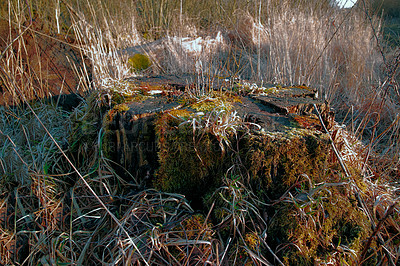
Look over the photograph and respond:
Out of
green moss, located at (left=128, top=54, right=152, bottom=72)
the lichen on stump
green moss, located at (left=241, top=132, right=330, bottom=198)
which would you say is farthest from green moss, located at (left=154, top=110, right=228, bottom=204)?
green moss, located at (left=128, top=54, right=152, bottom=72)

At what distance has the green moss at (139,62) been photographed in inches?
190

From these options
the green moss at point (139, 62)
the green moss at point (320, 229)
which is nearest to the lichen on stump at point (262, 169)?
the green moss at point (320, 229)

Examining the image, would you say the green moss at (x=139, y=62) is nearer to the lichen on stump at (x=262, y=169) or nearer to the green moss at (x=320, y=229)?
the lichen on stump at (x=262, y=169)

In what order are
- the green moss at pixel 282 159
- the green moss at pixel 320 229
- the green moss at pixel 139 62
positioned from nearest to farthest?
1. the green moss at pixel 320 229
2. the green moss at pixel 282 159
3. the green moss at pixel 139 62

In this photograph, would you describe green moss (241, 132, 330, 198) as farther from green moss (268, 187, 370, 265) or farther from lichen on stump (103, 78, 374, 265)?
green moss (268, 187, 370, 265)

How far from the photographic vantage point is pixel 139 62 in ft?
16.1

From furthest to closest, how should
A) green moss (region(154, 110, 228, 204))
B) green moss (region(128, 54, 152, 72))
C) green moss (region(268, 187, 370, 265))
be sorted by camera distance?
green moss (region(128, 54, 152, 72)), green moss (region(154, 110, 228, 204)), green moss (region(268, 187, 370, 265))

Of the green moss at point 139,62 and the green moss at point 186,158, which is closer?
the green moss at point 186,158

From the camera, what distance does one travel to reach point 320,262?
125 centimetres

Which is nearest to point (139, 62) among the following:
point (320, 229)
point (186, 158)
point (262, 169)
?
point (186, 158)

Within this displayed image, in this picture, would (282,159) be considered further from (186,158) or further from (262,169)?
(186,158)

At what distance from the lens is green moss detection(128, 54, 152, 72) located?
4822 millimetres

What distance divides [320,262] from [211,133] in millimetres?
912

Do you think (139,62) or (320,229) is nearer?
(320,229)
